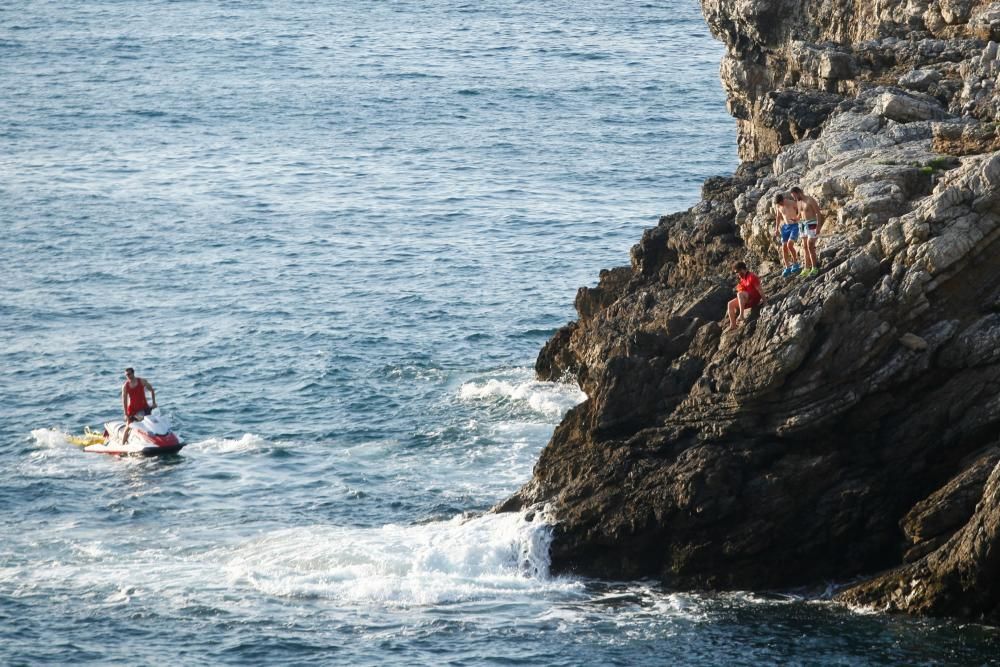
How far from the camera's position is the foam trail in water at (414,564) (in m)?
35.8

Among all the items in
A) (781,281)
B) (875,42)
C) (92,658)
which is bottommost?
(92,658)

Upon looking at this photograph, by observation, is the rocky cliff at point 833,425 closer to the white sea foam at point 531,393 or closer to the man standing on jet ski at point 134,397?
the white sea foam at point 531,393

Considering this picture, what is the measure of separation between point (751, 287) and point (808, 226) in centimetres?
208

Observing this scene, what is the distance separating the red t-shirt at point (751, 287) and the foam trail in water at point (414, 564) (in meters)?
6.89

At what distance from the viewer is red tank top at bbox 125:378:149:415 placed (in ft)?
154

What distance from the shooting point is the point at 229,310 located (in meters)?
59.6

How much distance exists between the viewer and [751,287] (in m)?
35.4

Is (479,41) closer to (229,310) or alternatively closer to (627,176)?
(627,176)

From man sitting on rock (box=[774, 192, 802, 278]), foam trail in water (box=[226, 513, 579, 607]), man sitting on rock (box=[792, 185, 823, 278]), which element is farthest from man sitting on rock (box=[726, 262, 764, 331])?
foam trail in water (box=[226, 513, 579, 607])

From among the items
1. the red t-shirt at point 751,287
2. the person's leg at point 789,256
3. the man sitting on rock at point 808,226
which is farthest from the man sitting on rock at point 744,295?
the person's leg at point 789,256

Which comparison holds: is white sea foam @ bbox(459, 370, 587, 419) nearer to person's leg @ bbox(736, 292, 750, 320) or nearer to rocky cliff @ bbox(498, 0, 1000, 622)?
rocky cliff @ bbox(498, 0, 1000, 622)

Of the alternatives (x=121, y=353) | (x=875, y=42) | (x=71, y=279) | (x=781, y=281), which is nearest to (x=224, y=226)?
(x=71, y=279)

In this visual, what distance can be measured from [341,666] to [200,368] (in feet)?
75.5

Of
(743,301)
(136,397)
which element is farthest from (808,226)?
(136,397)
